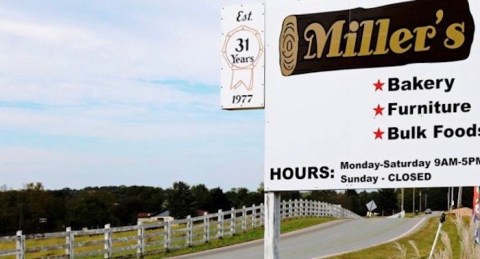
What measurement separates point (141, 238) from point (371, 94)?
17.2 metres

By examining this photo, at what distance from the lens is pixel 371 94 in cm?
536

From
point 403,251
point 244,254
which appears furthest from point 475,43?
point 244,254

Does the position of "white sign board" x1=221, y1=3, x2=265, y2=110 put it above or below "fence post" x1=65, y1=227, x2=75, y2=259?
above

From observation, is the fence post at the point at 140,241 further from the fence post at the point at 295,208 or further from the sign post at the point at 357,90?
the sign post at the point at 357,90

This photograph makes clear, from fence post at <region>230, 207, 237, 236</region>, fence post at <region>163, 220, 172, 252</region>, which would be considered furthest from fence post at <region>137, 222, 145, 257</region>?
fence post at <region>230, 207, 237, 236</region>

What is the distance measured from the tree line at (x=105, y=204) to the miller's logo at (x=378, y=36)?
64.5 m

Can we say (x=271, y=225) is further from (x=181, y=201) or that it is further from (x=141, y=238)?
(x=181, y=201)

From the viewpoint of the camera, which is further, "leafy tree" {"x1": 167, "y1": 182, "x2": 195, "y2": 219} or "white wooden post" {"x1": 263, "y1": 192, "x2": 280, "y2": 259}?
"leafy tree" {"x1": 167, "y1": 182, "x2": 195, "y2": 219}

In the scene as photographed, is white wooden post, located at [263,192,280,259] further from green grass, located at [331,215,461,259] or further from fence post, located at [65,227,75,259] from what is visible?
fence post, located at [65,227,75,259]

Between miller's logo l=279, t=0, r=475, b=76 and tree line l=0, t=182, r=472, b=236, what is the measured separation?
6450cm

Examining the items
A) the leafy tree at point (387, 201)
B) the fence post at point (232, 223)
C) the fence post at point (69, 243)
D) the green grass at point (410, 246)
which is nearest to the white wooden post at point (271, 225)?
the green grass at point (410, 246)

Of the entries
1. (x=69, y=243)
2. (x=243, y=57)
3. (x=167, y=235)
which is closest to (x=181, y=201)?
(x=167, y=235)

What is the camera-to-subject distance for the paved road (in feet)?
69.8

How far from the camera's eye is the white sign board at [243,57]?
223 inches
